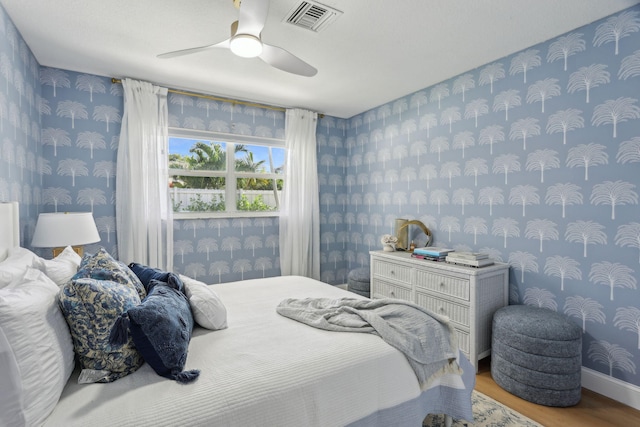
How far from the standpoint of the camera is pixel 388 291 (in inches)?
133

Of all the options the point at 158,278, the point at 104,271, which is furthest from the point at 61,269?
the point at 158,278

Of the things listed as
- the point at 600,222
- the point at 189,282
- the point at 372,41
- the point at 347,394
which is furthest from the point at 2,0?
the point at 600,222

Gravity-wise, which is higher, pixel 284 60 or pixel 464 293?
pixel 284 60

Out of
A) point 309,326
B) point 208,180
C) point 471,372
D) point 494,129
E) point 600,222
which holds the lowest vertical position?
point 471,372

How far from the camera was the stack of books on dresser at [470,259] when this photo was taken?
262 centimetres

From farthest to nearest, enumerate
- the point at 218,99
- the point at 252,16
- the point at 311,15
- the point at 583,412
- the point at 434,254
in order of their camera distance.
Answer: the point at 218,99 < the point at 434,254 < the point at 311,15 < the point at 583,412 < the point at 252,16

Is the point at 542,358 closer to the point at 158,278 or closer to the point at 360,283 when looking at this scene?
the point at 360,283

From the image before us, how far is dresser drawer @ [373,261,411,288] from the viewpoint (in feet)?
10.3

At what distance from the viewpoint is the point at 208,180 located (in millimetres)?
3918

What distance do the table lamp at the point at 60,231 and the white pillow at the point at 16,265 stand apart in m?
0.66

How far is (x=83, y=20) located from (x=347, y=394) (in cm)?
292

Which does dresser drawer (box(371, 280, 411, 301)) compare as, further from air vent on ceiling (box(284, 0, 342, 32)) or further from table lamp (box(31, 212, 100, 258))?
table lamp (box(31, 212, 100, 258))

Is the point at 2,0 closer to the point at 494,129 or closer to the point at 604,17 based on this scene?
the point at 494,129

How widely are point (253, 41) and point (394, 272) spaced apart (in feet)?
7.98
